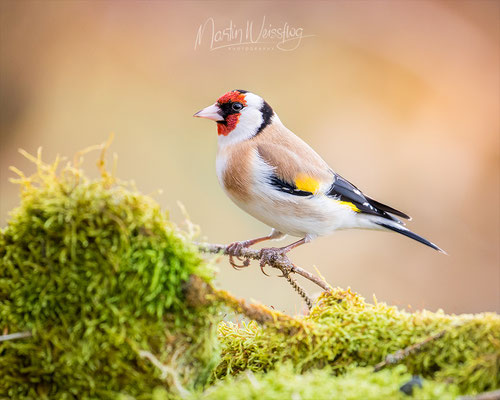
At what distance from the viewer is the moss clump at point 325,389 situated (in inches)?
55.2

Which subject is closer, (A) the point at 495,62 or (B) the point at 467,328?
(B) the point at 467,328

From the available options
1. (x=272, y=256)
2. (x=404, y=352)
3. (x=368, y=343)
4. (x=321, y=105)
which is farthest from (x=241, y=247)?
(x=321, y=105)

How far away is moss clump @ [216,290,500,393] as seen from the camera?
1626 mm

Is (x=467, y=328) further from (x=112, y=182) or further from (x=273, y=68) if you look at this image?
(x=273, y=68)

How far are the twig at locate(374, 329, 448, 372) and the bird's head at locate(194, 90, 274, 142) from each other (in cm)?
219

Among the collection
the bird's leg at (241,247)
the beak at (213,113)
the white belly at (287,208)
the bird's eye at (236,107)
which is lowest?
the bird's leg at (241,247)

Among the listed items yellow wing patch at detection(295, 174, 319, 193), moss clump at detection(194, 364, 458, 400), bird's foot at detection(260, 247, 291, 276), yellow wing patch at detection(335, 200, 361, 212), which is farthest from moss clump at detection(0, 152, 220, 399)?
yellow wing patch at detection(335, 200, 361, 212)

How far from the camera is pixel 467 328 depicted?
172 cm

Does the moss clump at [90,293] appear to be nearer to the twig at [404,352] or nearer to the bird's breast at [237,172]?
the twig at [404,352]

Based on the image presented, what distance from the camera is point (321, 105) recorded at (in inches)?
317

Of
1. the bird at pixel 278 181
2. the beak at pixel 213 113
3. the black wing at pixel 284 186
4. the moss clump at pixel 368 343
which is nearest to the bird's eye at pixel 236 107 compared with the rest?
the bird at pixel 278 181

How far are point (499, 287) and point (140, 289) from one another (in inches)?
302

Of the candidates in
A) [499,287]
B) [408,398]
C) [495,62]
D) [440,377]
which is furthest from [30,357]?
[495,62]

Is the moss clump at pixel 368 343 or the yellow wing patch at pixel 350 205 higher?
the yellow wing patch at pixel 350 205
